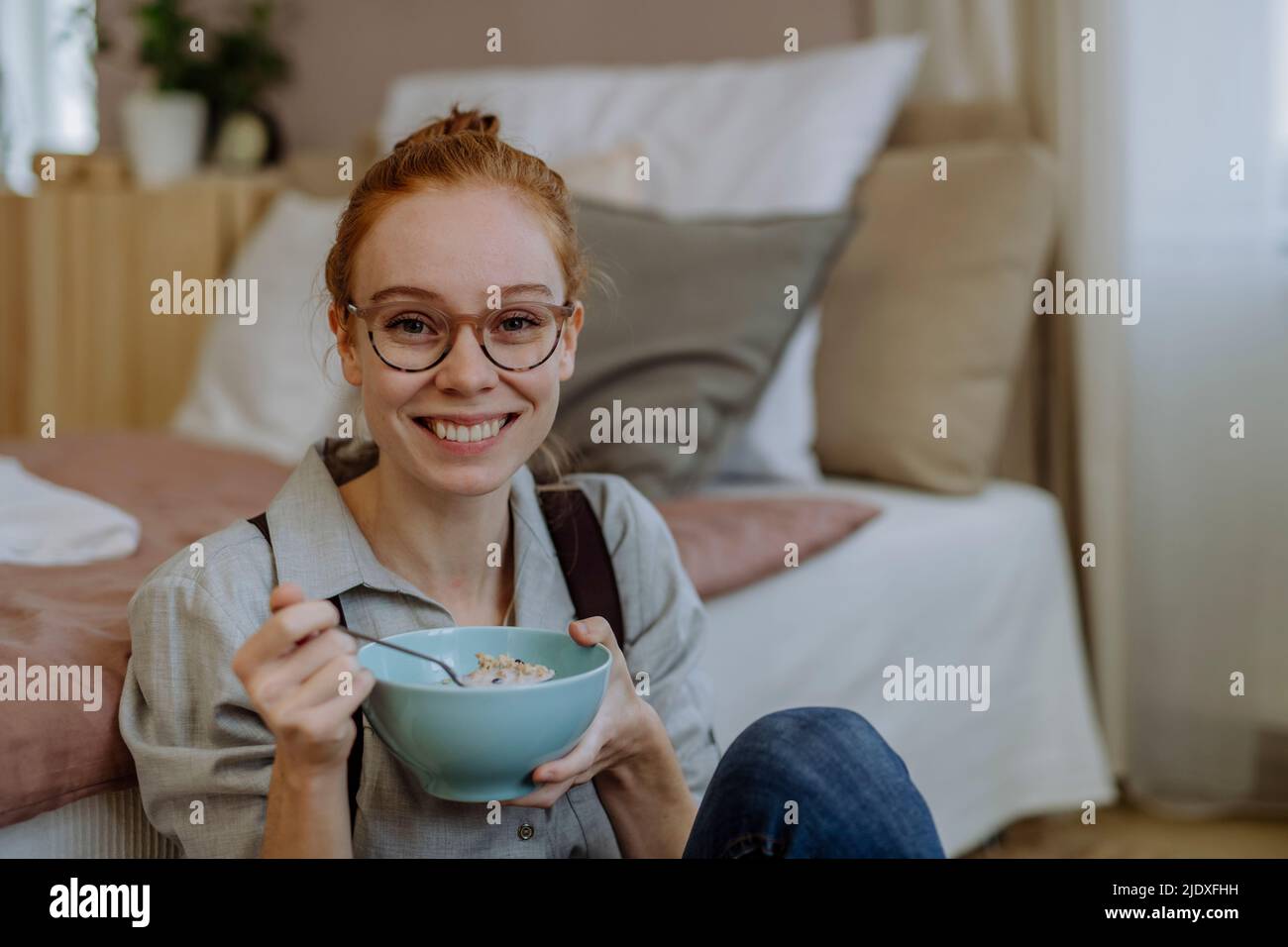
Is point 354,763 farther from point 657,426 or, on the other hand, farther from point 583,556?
point 657,426

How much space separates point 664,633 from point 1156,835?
3.39 ft

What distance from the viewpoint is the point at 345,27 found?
7.45 ft

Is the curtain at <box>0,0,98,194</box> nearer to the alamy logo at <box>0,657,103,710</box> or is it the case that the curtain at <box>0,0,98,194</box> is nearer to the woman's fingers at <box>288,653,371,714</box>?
the alamy logo at <box>0,657,103,710</box>

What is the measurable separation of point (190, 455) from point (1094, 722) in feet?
3.60

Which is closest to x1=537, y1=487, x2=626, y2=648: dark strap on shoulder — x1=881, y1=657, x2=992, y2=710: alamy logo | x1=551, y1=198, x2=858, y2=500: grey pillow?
x1=551, y1=198, x2=858, y2=500: grey pillow

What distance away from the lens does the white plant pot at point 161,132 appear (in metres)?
2.19

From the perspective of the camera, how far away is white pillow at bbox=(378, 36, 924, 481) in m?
1.61

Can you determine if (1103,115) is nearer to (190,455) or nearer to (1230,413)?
(1230,413)

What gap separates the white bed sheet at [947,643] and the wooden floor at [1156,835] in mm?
22

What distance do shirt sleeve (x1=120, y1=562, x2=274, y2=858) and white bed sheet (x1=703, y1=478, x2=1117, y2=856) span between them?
0.33m

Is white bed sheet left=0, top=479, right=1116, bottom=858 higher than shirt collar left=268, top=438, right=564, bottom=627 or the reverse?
the reverse
